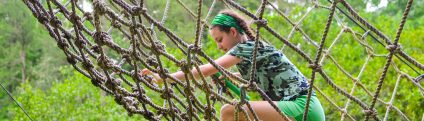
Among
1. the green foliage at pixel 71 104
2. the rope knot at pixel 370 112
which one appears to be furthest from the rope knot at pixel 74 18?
the green foliage at pixel 71 104

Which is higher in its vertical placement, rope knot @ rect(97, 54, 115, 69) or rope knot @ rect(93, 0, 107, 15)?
rope knot @ rect(93, 0, 107, 15)

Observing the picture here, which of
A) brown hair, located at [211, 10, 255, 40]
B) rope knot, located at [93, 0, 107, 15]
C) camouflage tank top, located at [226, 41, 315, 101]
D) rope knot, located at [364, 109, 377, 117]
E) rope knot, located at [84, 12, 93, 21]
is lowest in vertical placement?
rope knot, located at [364, 109, 377, 117]

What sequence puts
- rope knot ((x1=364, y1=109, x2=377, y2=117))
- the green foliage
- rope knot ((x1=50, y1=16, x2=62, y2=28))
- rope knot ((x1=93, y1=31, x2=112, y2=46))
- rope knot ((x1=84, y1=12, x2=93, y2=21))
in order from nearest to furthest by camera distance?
1. rope knot ((x1=364, y1=109, x2=377, y2=117))
2. rope knot ((x1=93, y1=31, x2=112, y2=46))
3. rope knot ((x1=50, y1=16, x2=62, y2=28))
4. rope knot ((x1=84, y1=12, x2=93, y2=21))
5. the green foliage

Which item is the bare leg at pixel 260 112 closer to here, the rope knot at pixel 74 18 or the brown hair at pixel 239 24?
the brown hair at pixel 239 24

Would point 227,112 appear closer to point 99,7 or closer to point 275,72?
point 275,72

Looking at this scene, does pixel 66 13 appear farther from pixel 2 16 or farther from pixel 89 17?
pixel 2 16

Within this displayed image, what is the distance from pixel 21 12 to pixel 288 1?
16.4 feet

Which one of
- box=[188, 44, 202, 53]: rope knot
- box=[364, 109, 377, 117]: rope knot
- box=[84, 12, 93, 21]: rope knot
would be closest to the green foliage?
box=[84, 12, 93, 21]: rope knot

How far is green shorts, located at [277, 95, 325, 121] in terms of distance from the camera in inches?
66.7

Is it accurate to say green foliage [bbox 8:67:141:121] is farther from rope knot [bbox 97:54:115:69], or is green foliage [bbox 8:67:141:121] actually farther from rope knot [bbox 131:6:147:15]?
rope knot [bbox 131:6:147:15]

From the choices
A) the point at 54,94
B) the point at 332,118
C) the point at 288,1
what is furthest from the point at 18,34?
the point at 332,118

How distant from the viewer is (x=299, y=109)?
171cm

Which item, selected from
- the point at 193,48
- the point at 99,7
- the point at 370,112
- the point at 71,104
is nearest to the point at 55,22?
the point at 99,7

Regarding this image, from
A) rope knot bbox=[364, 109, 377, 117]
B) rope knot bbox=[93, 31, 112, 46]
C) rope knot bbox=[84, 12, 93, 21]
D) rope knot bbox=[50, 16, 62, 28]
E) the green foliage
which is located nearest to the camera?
rope knot bbox=[364, 109, 377, 117]
